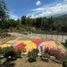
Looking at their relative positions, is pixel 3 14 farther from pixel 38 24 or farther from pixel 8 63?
pixel 38 24

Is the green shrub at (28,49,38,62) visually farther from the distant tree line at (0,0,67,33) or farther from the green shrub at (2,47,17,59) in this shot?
the distant tree line at (0,0,67,33)

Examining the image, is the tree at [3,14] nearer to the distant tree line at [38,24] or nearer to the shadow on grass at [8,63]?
the shadow on grass at [8,63]

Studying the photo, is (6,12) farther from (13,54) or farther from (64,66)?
(64,66)

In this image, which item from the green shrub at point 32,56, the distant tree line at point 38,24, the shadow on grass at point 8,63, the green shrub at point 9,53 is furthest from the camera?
the distant tree line at point 38,24

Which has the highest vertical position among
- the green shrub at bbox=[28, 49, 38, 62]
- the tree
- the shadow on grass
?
the tree

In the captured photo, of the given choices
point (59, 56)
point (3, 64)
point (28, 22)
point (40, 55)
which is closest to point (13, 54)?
point (3, 64)

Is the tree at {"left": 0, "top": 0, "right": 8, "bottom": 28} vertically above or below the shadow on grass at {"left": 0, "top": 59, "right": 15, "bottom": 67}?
above

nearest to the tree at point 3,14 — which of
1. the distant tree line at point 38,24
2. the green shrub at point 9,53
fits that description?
the green shrub at point 9,53

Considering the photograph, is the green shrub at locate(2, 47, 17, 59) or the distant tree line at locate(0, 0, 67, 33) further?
the distant tree line at locate(0, 0, 67, 33)

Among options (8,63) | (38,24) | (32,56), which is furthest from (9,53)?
(38,24)

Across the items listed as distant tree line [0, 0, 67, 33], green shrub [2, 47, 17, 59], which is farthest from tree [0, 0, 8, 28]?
distant tree line [0, 0, 67, 33]

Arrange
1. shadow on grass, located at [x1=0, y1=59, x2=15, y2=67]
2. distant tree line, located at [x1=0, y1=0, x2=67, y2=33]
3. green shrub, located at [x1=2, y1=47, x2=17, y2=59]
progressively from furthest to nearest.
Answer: distant tree line, located at [x1=0, y1=0, x2=67, y2=33], green shrub, located at [x1=2, y1=47, x2=17, y2=59], shadow on grass, located at [x1=0, y1=59, x2=15, y2=67]

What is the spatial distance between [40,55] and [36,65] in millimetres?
1995

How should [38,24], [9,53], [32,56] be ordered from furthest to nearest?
[38,24], [9,53], [32,56]
